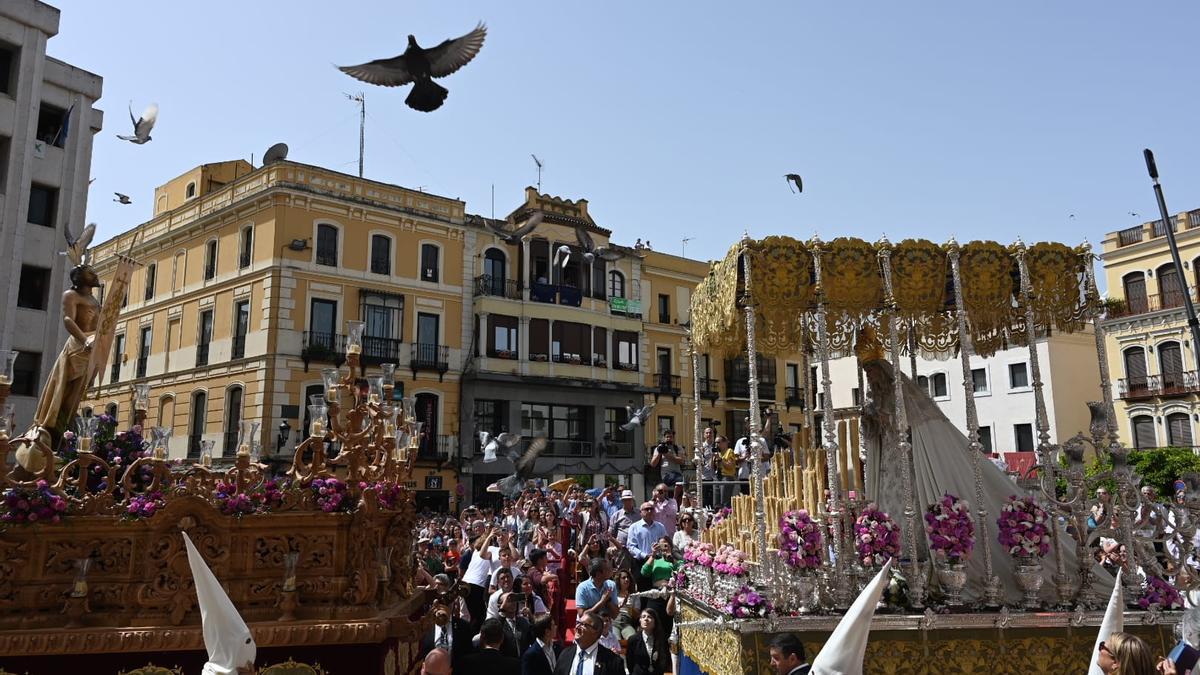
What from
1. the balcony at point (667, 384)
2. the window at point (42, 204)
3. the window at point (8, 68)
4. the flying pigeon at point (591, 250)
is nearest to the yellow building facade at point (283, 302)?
the flying pigeon at point (591, 250)

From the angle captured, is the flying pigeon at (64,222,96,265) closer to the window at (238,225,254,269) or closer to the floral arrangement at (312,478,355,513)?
the floral arrangement at (312,478,355,513)

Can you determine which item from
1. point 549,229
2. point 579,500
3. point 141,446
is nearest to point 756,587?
point 141,446

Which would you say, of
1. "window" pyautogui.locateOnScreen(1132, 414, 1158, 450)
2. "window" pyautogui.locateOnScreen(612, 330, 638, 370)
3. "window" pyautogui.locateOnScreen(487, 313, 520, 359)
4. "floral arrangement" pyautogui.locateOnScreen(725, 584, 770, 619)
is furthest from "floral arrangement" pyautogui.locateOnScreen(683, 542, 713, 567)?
"window" pyautogui.locateOnScreen(1132, 414, 1158, 450)

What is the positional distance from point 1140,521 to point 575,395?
2705 cm

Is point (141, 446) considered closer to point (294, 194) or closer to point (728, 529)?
point (728, 529)

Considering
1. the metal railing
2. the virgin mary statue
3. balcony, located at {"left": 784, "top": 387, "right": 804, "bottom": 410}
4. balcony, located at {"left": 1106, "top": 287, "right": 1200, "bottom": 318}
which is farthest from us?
balcony, located at {"left": 784, "top": 387, "right": 804, "bottom": 410}

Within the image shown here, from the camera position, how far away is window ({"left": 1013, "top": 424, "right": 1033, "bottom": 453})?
34094 millimetres

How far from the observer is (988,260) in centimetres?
834

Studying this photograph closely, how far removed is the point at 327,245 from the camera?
29516 mm

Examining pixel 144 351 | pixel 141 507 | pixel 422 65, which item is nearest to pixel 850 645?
pixel 141 507

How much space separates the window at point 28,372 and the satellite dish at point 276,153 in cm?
1172

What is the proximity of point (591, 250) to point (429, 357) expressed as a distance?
7.42 meters

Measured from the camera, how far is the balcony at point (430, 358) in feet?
100

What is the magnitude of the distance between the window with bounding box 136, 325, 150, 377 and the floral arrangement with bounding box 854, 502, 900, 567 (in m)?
32.4
